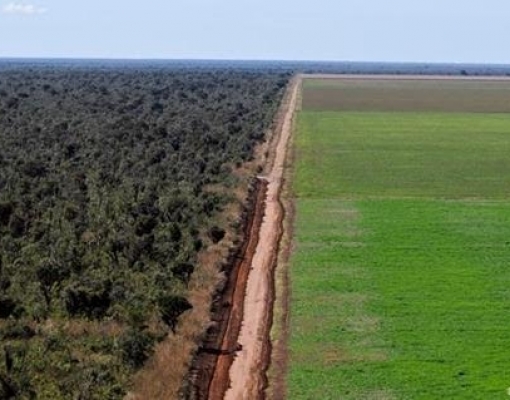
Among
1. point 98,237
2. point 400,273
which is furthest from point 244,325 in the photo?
point 98,237

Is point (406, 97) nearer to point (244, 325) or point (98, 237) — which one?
point (98, 237)

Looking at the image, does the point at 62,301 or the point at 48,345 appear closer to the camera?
the point at 48,345

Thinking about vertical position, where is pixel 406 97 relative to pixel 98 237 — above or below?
below

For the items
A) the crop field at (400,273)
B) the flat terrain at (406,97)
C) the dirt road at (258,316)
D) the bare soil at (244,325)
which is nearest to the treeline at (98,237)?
the bare soil at (244,325)

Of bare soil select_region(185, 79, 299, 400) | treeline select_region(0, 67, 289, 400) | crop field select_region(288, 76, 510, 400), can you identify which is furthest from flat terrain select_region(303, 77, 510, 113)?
bare soil select_region(185, 79, 299, 400)

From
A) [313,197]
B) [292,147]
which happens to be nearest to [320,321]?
[313,197]

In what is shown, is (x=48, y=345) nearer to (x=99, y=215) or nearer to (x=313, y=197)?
(x=99, y=215)
